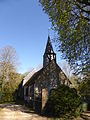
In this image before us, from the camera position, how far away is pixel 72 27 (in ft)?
50.6

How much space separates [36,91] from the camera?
29078mm

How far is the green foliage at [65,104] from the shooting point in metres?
17.6

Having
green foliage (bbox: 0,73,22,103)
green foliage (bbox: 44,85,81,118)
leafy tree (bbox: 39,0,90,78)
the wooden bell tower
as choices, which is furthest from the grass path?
green foliage (bbox: 0,73,22,103)

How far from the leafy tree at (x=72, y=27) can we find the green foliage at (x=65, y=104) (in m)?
3.19

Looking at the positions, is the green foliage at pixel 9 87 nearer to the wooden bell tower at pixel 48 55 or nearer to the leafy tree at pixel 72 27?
the wooden bell tower at pixel 48 55

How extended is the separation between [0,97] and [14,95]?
7.51m

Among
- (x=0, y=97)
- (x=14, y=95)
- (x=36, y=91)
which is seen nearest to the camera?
(x=36, y=91)

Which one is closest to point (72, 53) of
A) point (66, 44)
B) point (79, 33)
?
point (66, 44)

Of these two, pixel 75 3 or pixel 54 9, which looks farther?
pixel 54 9

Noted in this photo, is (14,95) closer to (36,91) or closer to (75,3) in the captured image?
(36,91)

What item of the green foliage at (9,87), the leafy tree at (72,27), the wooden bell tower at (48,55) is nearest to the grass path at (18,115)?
the leafy tree at (72,27)

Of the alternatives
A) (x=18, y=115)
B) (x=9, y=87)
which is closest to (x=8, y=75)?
(x=9, y=87)

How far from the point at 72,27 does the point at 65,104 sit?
878 cm

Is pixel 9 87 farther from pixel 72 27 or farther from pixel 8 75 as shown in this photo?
pixel 72 27
